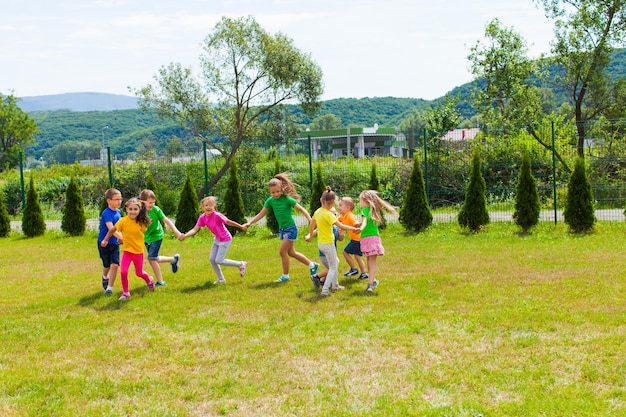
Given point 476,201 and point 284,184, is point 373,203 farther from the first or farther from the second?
point 476,201

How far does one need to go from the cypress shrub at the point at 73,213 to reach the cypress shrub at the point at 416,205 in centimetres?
944

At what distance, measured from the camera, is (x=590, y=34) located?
27.1 meters

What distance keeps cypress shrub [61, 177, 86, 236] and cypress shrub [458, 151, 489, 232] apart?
11075mm

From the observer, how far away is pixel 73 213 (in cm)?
1805

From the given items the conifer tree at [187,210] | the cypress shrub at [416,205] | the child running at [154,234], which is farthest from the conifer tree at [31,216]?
the cypress shrub at [416,205]

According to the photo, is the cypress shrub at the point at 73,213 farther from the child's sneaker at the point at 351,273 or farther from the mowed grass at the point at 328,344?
the child's sneaker at the point at 351,273

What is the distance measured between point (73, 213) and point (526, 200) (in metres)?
12.7

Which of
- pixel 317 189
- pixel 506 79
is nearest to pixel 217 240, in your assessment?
pixel 317 189

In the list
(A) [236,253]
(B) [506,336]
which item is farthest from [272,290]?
(A) [236,253]

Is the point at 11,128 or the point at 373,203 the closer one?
the point at 373,203

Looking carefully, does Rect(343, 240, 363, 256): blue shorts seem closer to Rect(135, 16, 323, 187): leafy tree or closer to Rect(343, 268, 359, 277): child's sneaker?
Rect(343, 268, 359, 277): child's sneaker

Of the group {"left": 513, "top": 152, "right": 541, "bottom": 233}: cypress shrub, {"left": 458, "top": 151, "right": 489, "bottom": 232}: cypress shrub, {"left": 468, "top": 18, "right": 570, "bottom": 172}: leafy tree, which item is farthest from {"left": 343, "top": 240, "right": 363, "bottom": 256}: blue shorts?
{"left": 468, "top": 18, "right": 570, "bottom": 172}: leafy tree

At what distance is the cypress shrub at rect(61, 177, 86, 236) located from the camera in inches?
709

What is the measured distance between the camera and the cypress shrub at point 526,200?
15.1 m
